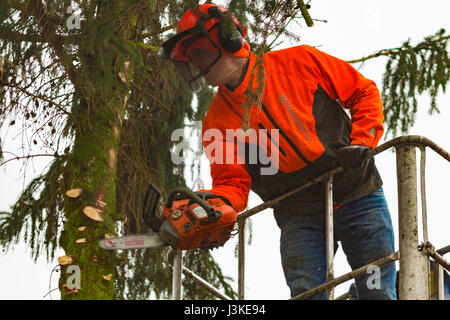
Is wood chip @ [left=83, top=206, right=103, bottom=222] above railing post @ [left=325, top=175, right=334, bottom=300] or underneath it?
above

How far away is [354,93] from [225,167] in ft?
2.75

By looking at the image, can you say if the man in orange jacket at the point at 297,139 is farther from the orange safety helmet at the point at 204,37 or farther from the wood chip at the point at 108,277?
the wood chip at the point at 108,277

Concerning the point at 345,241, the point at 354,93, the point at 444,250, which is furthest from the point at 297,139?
the point at 444,250

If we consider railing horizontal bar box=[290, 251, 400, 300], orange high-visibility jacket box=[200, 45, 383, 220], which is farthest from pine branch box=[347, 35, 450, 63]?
railing horizontal bar box=[290, 251, 400, 300]

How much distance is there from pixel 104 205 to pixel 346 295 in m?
1.76

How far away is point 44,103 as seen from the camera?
468 cm

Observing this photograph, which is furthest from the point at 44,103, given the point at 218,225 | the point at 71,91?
the point at 218,225

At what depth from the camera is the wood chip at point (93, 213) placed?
4.64 meters

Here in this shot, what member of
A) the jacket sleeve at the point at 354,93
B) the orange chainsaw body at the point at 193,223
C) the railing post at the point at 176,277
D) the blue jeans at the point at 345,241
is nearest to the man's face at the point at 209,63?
the jacket sleeve at the point at 354,93

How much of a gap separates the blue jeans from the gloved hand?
50cm

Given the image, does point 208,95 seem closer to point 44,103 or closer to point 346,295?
point 44,103

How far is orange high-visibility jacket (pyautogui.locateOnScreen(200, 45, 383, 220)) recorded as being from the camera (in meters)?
3.76

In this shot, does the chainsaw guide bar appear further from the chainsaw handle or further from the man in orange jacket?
the man in orange jacket

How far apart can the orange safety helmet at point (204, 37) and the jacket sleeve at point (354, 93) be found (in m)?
0.46
